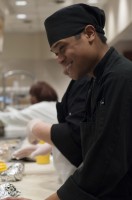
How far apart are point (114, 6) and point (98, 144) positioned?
351 cm

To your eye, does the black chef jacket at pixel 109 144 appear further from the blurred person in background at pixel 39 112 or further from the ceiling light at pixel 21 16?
the ceiling light at pixel 21 16

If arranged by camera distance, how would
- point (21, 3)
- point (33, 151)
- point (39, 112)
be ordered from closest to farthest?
1. point (33, 151)
2. point (39, 112)
3. point (21, 3)

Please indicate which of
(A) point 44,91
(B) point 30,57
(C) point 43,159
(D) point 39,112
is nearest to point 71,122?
(C) point 43,159

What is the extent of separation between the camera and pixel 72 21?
105 centimetres

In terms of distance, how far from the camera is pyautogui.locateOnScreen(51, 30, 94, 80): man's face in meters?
1.01

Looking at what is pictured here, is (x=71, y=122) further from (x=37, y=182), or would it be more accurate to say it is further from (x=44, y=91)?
(x=44, y=91)

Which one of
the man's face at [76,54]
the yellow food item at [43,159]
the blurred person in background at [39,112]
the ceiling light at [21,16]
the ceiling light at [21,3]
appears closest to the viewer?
the man's face at [76,54]

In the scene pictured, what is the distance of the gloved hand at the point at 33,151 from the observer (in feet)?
5.75

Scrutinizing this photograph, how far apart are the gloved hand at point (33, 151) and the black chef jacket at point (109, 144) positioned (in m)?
0.74

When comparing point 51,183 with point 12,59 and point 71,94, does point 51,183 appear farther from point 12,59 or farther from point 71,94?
point 12,59

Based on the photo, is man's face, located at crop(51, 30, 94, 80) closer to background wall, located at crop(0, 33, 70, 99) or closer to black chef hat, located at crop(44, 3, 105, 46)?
black chef hat, located at crop(44, 3, 105, 46)

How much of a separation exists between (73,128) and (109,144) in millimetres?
Answer: 473

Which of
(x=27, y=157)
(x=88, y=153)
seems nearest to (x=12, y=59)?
(x=27, y=157)

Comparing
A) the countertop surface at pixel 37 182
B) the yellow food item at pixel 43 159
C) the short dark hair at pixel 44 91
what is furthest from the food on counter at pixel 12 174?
the short dark hair at pixel 44 91
